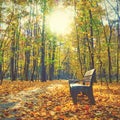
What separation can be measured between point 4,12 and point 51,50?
23.5 meters

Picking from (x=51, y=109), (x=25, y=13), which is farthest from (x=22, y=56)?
(x=51, y=109)

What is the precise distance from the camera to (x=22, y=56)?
5759cm

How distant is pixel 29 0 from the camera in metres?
29.4

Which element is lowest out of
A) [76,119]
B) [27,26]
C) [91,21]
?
[76,119]

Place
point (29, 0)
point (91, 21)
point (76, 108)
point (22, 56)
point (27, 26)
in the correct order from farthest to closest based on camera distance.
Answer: point (22, 56) → point (27, 26) → point (29, 0) → point (91, 21) → point (76, 108)

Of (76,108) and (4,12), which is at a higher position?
(4,12)

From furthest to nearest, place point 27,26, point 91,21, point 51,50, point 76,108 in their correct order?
point 51,50, point 27,26, point 91,21, point 76,108

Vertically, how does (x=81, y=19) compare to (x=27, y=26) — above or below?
below

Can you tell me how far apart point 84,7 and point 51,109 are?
40.3 ft

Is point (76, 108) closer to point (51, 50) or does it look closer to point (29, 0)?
point (29, 0)

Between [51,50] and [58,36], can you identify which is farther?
[51,50]

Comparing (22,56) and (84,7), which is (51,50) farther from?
(84,7)

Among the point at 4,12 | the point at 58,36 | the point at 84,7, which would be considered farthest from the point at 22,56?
the point at 84,7

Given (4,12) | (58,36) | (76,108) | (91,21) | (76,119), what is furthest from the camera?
(58,36)
